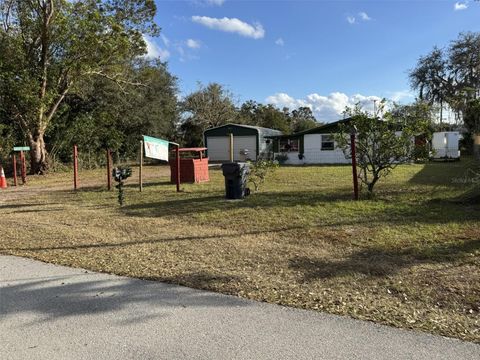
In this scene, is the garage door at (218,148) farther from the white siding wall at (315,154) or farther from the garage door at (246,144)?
Result: the white siding wall at (315,154)

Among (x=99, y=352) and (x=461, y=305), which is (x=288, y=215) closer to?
(x=461, y=305)

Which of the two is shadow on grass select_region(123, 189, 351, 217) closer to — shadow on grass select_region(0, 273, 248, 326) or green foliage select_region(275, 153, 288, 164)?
shadow on grass select_region(0, 273, 248, 326)

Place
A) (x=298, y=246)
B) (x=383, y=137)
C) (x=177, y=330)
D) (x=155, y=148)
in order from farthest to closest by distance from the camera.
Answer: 1. (x=155, y=148)
2. (x=383, y=137)
3. (x=298, y=246)
4. (x=177, y=330)

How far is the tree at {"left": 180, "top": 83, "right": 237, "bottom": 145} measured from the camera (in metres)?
39.3

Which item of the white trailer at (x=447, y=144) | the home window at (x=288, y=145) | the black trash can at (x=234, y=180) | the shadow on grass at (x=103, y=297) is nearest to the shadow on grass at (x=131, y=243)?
the shadow on grass at (x=103, y=297)

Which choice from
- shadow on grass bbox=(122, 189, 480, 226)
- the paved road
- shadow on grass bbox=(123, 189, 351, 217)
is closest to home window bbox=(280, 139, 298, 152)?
shadow on grass bbox=(122, 189, 480, 226)

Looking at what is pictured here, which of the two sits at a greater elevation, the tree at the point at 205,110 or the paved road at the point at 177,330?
the tree at the point at 205,110

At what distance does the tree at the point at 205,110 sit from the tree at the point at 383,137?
30282 millimetres

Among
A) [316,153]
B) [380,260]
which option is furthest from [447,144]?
[380,260]

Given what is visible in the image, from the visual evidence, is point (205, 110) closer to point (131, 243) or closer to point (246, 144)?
point (246, 144)

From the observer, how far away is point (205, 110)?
3978 centimetres

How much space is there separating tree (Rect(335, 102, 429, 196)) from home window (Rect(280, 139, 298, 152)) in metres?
19.7

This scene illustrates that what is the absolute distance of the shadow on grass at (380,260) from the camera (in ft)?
14.7

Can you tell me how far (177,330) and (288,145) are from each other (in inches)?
1048
